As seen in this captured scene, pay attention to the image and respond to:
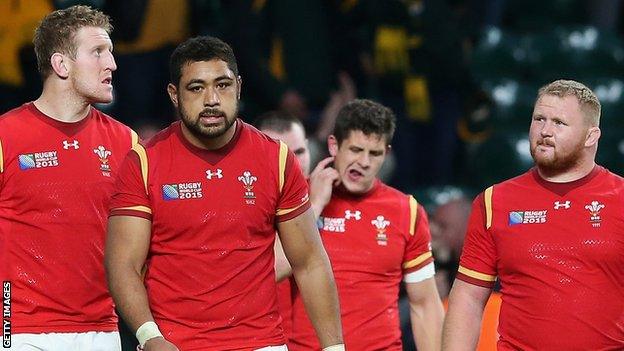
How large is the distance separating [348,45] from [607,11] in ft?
8.09

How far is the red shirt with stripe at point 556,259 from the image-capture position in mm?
6770

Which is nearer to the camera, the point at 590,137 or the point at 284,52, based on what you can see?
the point at 590,137

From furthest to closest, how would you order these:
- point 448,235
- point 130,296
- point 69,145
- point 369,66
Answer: point 369,66 < point 448,235 < point 69,145 < point 130,296

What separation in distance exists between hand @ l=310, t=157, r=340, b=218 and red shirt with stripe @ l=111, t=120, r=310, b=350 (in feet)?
4.51

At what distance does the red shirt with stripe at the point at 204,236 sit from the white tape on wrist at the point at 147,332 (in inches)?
6.6

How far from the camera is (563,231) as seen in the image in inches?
269

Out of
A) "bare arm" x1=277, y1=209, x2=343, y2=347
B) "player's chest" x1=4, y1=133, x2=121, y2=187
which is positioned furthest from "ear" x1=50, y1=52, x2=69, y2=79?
"bare arm" x1=277, y1=209, x2=343, y2=347

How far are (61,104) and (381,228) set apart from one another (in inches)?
72.6

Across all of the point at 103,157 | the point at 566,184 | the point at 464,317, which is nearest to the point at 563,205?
the point at 566,184

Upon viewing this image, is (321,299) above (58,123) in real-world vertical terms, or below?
below

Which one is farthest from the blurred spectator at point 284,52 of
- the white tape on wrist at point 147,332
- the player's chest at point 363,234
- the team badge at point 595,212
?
the white tape on wrist at point 147,332

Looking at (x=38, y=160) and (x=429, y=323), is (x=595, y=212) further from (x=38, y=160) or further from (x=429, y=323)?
(x=38, y=160)

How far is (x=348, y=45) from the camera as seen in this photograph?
37.9ft

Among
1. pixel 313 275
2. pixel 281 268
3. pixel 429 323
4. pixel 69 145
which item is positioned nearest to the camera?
pixel 313 275
